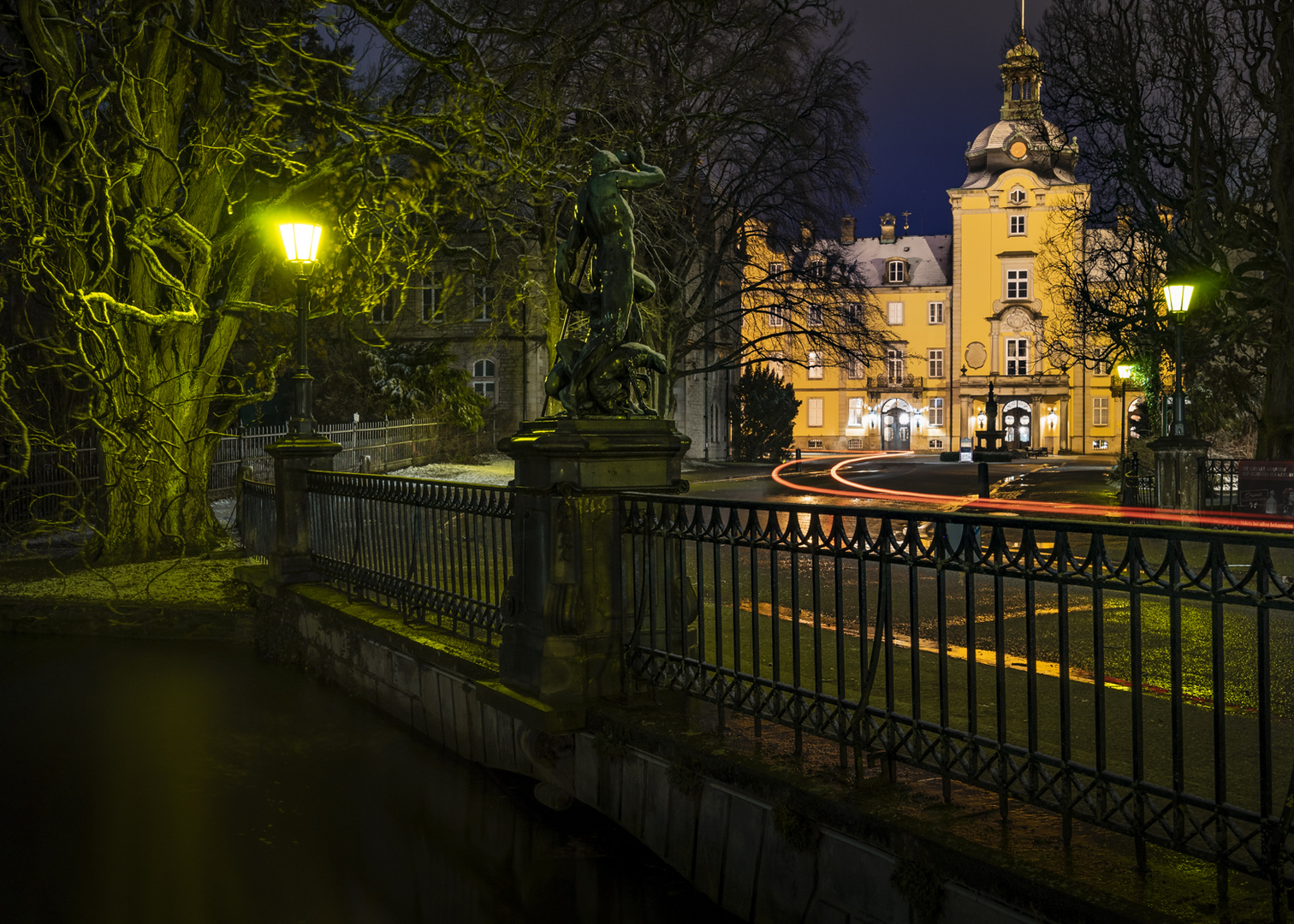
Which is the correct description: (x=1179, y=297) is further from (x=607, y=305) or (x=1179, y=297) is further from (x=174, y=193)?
(x=174, y=193)

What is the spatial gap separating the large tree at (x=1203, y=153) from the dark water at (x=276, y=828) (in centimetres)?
1553

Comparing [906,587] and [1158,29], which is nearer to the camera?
[906,587]

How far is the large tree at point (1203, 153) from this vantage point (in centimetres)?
1816

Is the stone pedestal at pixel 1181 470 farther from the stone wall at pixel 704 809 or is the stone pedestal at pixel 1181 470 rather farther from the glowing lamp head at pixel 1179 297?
the stone wall at pixel 704 809

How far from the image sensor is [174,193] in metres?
13.4

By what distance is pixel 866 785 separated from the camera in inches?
164

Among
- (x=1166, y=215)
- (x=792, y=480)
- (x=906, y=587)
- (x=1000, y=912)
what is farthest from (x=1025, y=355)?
(x=1000, y=912)

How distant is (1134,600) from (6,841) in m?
6.16

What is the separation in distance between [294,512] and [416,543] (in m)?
3.04

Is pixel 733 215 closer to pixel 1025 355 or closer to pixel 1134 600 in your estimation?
pixel 1134 600

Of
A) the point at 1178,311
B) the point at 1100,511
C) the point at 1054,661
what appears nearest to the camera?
the point at 1054,661

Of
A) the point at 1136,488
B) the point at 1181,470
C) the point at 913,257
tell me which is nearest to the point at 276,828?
the point at 1181,470

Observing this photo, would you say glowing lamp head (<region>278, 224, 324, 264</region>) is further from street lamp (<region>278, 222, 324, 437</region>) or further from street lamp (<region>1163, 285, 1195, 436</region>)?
street lamp (<region>1163, 285, 1195, 436</region>)

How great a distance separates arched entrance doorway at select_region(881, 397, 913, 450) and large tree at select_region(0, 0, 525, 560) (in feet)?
173
